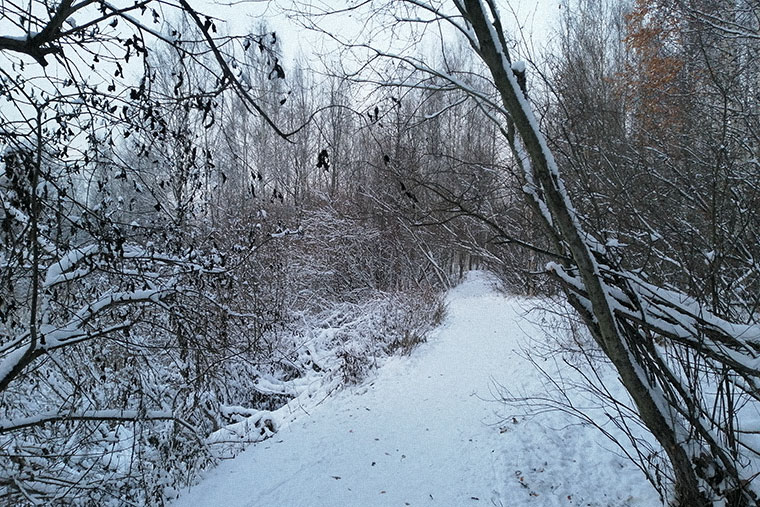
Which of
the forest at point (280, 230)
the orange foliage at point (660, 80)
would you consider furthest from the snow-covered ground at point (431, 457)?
the orange foliage at point (660, 80)

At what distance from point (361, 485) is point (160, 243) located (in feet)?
9.54

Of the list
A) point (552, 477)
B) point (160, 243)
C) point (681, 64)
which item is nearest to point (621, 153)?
point (552, 477)

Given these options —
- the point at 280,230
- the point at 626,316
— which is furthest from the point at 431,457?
the point at 280,230

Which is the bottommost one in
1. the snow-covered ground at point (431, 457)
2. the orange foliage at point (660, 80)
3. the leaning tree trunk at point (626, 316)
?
the snow-covered ground at point (431, 457)

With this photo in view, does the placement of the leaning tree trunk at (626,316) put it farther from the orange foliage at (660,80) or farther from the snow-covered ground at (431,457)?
the orange foliage at (660,80)

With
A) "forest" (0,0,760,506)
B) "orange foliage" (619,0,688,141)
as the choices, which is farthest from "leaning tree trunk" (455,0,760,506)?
"orange foliage" (619,0,688,141)

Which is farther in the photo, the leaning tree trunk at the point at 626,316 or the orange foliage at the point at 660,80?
the orange foliage at the point at 660,80

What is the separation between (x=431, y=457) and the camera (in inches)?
153

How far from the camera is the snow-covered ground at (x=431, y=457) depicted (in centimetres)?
312

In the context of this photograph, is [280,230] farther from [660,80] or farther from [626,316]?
[660,80]

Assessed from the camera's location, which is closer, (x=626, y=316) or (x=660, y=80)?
(x=626, y=316)

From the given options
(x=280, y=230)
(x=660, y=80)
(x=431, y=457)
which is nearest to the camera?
(x=431, y=457)

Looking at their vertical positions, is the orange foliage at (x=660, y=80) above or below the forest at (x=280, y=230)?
above

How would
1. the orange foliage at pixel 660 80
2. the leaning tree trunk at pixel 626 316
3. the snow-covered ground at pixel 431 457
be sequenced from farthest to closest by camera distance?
1. the orange foliage at pixel 660 80
2. the snow-covered ground at pixel 431 457
3. the leaning tree trunk at pixel 626 316
